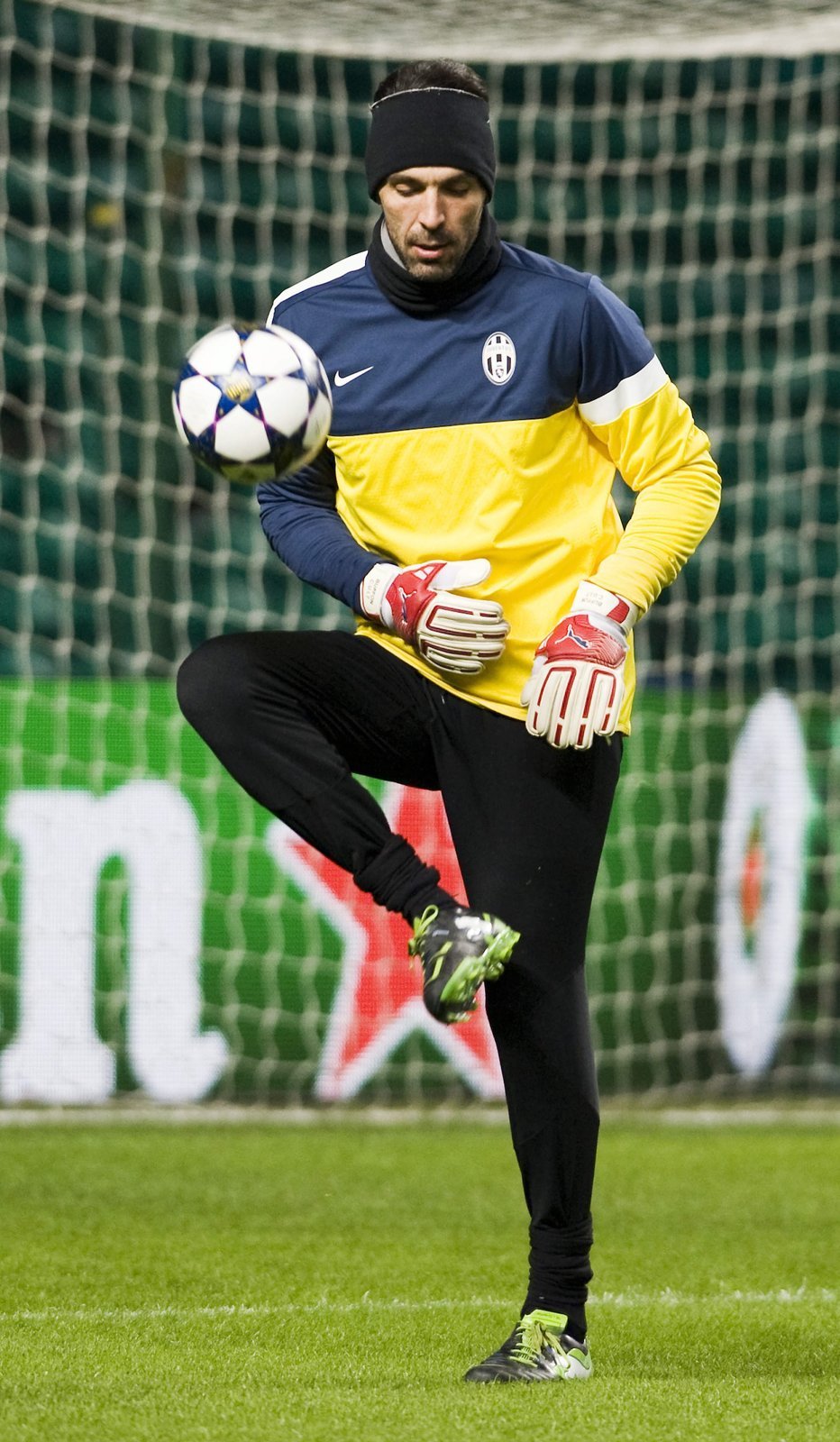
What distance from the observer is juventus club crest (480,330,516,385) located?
357 centimetres

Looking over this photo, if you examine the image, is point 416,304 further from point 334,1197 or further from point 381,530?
point 334,1197

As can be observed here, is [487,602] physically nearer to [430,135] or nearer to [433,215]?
[433,215]

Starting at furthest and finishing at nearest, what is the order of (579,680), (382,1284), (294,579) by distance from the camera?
(294,579), (382,1284), (579,680)

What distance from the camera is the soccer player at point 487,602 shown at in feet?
11.3

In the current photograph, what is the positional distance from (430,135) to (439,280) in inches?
8.7

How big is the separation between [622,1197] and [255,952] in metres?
1.98

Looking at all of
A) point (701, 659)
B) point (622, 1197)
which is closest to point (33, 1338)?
point (622, 1197)

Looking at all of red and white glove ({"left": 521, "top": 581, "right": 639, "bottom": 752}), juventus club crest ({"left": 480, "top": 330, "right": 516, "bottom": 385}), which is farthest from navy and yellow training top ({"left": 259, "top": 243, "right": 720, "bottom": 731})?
red and white glove ({"left": 521, "top": 581, "right": 639, "bottom": 752})

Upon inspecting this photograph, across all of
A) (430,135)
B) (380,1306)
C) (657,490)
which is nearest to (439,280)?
(430,135)

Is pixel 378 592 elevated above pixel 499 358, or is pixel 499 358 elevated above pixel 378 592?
pixel 499 358

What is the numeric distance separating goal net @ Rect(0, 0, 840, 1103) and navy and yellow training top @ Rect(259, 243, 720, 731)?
12.0 feet

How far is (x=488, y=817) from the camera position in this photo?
3518 millimetres

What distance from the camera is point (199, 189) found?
9234 mm

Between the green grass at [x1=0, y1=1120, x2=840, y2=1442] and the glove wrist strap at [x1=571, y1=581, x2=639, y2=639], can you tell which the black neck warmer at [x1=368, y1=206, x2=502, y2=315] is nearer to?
the glove wrist strap at [x1=571, y1=581, x2=639, y2=639]
